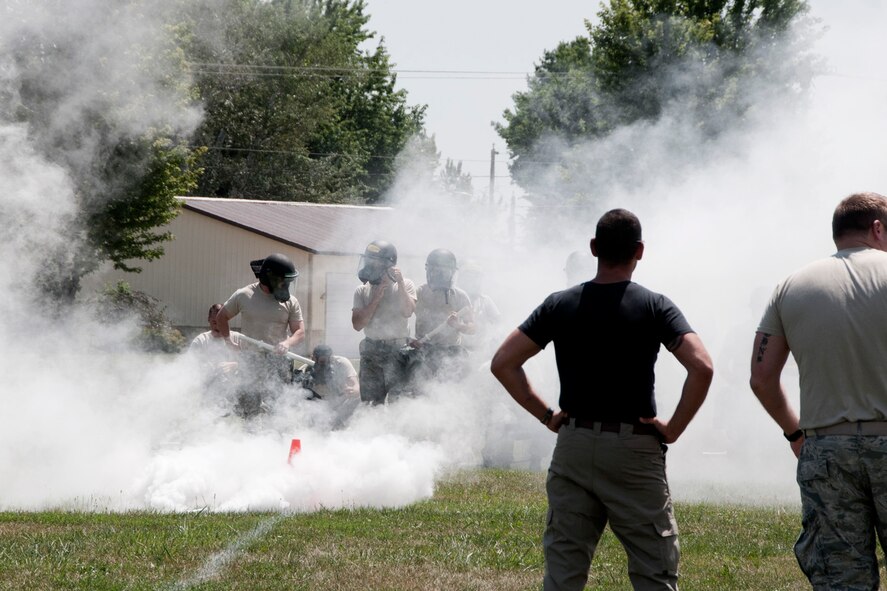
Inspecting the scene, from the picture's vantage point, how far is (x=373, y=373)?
404 inches

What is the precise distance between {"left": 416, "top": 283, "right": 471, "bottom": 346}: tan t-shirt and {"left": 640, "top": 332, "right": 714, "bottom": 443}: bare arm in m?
6.32

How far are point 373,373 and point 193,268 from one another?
21.3 m

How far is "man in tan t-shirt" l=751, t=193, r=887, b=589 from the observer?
12.7ft

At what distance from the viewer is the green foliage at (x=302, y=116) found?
44094mm

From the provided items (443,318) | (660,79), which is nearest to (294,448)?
(443,318)

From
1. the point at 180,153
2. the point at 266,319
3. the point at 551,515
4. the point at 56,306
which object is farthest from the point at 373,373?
the point at 180,153

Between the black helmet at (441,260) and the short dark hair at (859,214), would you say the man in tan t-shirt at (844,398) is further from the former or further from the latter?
the black helmet at (441,260)

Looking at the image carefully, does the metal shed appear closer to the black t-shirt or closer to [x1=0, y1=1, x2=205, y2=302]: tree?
[x1=0, y1=1, x2=205, y2=302]: tree

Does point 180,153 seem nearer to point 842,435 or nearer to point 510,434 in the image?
point 510,434

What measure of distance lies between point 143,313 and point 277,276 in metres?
17.9

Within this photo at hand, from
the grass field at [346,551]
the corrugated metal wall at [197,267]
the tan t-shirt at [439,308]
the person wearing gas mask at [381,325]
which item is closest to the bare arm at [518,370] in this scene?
the grass field at [346,551]

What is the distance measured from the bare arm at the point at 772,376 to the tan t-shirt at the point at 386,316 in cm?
624

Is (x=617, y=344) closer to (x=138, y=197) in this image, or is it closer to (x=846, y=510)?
(x=846, y=510)

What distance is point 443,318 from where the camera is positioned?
10.5 meters
